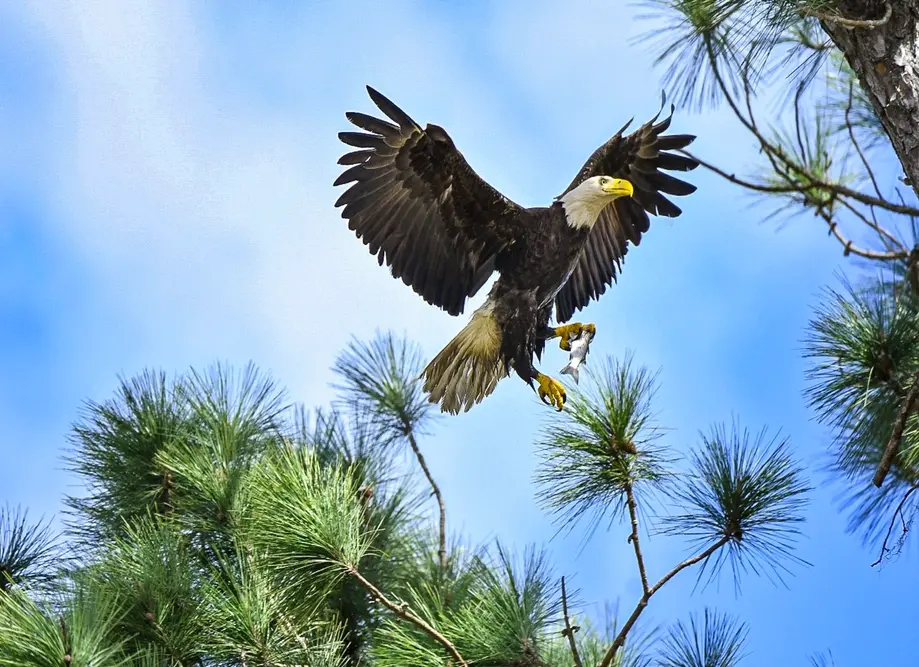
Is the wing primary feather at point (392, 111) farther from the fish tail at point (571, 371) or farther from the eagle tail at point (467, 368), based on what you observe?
the fish tail at point (571, 371)

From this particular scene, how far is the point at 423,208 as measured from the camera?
379cm

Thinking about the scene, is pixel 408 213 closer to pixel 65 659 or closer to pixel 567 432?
pixel 567 432

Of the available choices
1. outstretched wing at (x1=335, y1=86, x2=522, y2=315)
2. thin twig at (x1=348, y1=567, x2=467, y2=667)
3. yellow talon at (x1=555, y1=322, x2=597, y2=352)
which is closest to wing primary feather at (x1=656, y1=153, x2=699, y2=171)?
outstretched wing at (x1=335, y1=86, x2=522, y2=315)

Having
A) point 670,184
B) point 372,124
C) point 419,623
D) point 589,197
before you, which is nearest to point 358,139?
point 372,124

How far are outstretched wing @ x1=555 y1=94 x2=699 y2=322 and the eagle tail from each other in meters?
0.39

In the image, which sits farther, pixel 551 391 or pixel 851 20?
pixel 551 391

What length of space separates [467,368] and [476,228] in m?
0.45

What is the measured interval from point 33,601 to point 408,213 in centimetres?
160

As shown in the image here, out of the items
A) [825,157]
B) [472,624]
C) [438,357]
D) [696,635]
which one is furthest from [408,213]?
[825,157]

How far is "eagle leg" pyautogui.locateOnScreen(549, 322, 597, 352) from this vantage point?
11.5 feet

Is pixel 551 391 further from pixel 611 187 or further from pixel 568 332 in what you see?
pixel 611 187

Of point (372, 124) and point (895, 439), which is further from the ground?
point (372, 124)

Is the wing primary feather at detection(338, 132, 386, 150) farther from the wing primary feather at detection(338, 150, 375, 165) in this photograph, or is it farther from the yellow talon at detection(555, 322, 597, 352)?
the yellow talon at detection(555, 322, 597, 352)

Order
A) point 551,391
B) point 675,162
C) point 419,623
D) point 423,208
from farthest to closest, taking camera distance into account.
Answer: point 675,162
point 423,208
point 551,391
point 419,623
